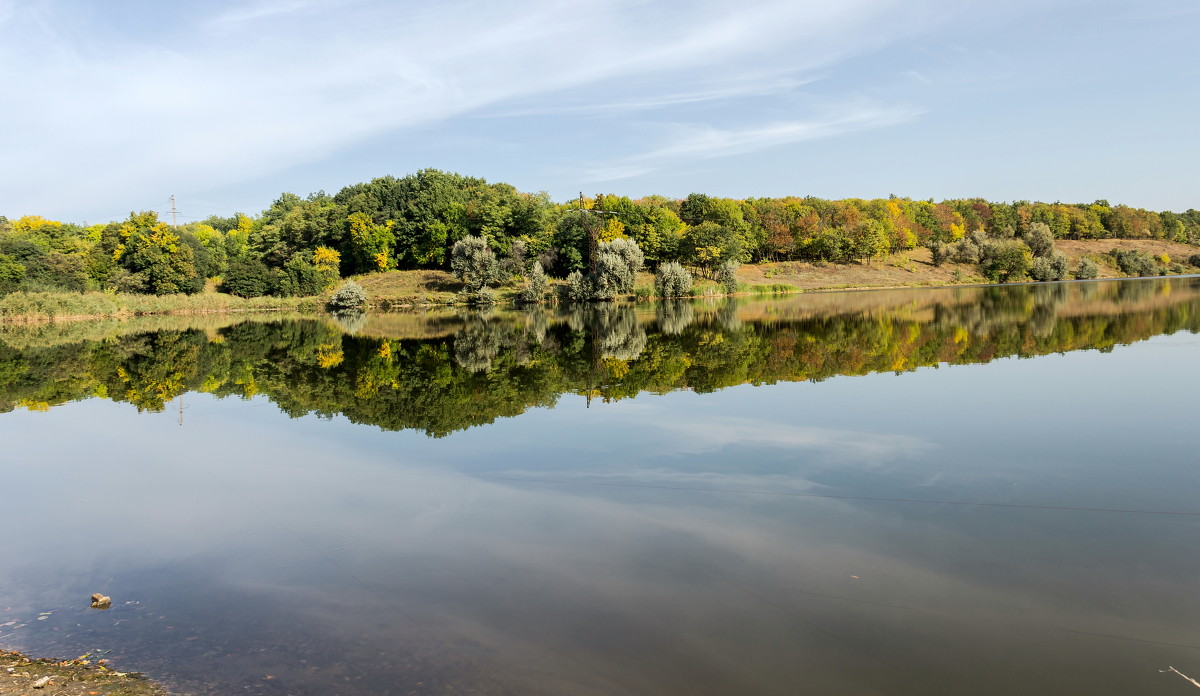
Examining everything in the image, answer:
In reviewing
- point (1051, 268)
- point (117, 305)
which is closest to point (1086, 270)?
point (1051, 268)

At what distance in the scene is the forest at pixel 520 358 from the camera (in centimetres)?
1505

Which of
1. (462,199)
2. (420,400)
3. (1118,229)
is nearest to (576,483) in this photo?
(420,400)

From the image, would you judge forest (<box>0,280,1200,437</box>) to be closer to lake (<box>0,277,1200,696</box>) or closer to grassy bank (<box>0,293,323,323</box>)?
lake (<box>0,277,1200,696</box>)

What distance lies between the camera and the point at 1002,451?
8852 mm

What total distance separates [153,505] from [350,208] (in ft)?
275

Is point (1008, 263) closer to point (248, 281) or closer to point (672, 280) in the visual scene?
point (672, 280)

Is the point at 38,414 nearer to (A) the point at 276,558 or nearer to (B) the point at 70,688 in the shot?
(A) the point at 276,558

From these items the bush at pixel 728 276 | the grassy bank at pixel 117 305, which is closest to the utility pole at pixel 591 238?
the bush at pixel 728 276

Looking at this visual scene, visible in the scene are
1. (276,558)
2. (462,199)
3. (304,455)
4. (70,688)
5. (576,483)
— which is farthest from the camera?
(462,199)

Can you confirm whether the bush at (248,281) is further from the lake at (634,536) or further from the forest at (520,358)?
the lake at (634,536)

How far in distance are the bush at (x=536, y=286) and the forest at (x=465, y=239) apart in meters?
0.63

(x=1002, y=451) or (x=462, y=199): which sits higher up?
(x=462, y=199)

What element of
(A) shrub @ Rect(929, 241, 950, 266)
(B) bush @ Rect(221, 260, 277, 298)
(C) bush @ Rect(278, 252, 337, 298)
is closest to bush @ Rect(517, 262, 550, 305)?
(C) bush @ Rect(278, 252, 337, 298)

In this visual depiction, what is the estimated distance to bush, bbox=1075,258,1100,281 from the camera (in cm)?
8350
